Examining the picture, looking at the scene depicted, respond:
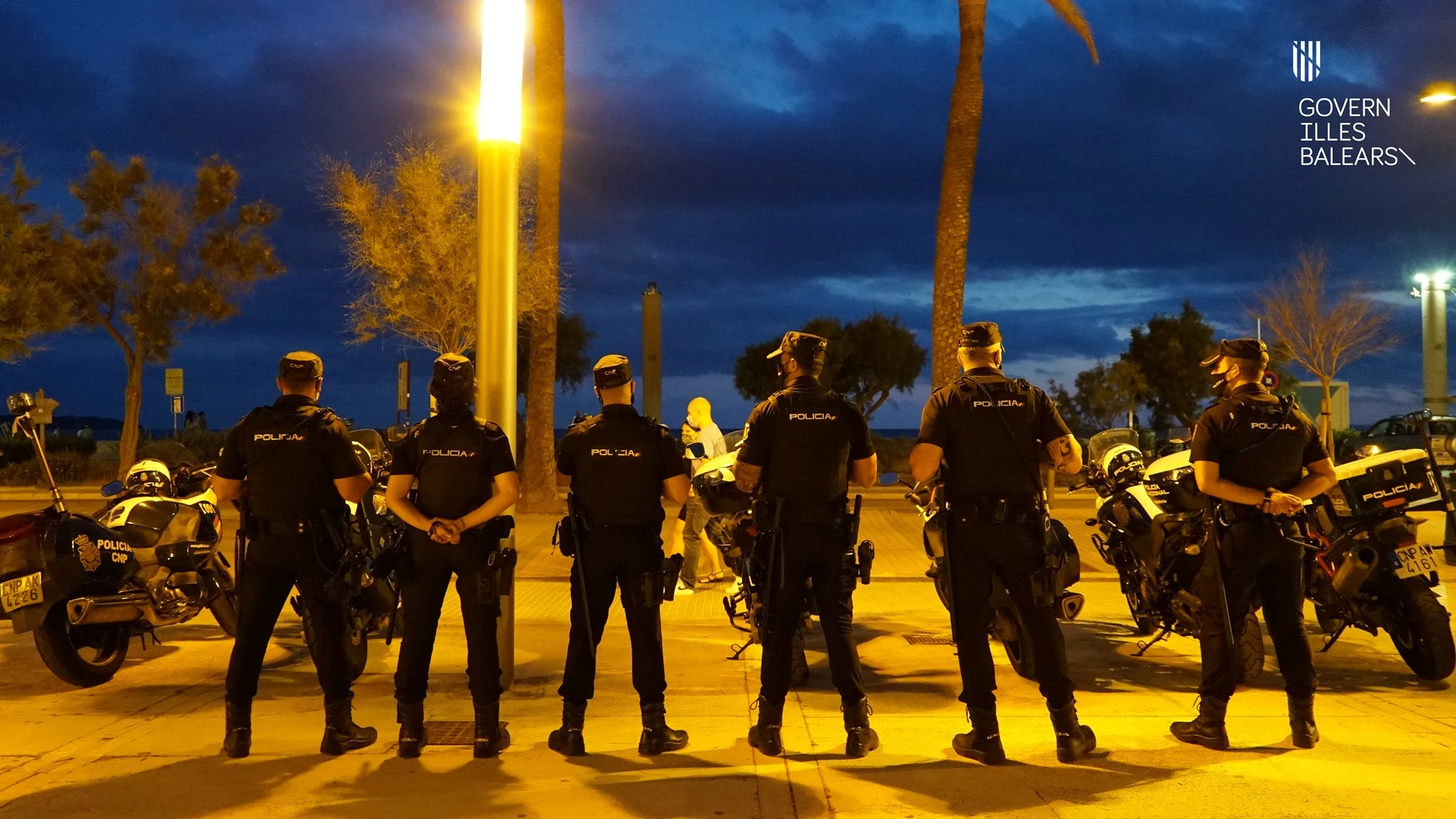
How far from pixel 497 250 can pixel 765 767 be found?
3.55m

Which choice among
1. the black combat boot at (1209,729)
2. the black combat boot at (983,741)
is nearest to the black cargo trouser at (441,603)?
the black combat boot at (983,741)

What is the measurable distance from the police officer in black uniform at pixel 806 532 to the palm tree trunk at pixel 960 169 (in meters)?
10.5

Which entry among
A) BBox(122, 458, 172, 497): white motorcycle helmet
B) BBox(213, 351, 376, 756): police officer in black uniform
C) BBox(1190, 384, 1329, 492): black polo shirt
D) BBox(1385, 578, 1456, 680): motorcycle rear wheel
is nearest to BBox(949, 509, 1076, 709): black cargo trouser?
BBox(1190, 384, 1329, 492): black polo shirt

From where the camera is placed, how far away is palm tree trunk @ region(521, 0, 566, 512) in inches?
732

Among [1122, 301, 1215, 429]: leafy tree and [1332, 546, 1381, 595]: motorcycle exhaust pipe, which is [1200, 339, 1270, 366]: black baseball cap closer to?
[1332, 546, 1381, 595]: motorcycle exhaust pipe

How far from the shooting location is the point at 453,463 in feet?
18.3

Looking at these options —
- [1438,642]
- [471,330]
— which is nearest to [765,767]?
[1438,642]

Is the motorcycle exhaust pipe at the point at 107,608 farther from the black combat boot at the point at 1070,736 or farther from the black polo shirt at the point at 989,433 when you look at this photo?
the black combat boot at the point at 1070,736

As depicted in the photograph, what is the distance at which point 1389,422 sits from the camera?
31.2 meters

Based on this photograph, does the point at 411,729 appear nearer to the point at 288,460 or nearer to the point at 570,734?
the point at 570,734

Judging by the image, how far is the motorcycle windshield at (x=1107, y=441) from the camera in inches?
330

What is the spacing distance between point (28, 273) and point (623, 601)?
28.6 meters

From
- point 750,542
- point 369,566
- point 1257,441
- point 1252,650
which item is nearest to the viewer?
point 1257,441

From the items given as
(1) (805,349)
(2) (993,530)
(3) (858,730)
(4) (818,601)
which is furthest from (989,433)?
(3) (858,730)
